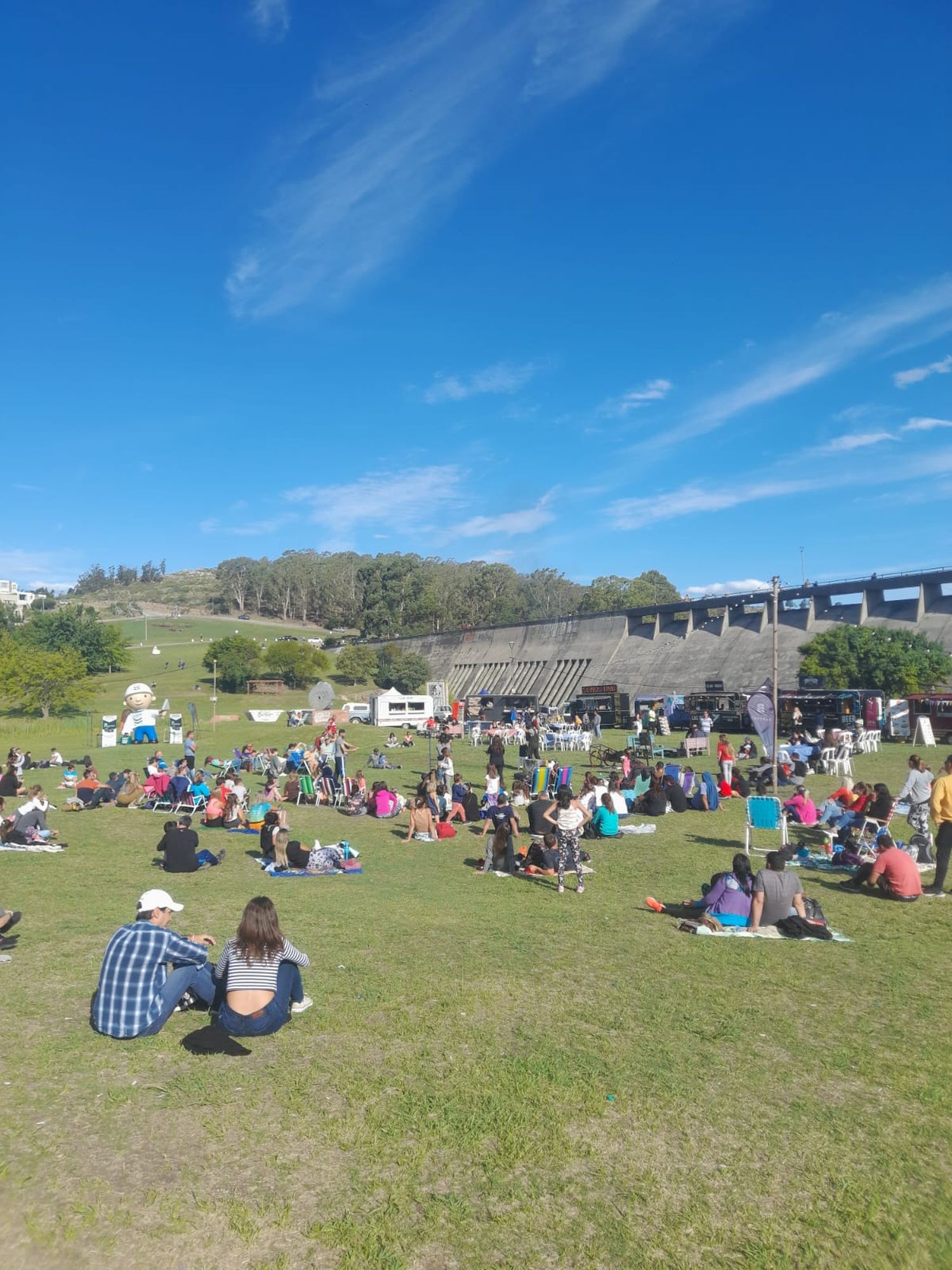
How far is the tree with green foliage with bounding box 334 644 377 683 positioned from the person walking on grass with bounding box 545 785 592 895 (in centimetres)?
7429

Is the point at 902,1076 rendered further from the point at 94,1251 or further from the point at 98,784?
the point at 98,784

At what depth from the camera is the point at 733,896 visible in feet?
31.9

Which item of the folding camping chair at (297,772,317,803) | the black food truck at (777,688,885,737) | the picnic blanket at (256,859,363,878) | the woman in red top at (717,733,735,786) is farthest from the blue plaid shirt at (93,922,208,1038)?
the black food truck at (777,688,885,737)

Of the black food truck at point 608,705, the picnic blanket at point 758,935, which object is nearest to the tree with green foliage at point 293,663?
the black food truck at point 608,705

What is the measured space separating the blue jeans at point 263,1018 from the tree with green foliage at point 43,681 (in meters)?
51.6

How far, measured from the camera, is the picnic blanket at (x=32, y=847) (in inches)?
590

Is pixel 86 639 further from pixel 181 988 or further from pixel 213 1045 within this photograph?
pixel 213 1045

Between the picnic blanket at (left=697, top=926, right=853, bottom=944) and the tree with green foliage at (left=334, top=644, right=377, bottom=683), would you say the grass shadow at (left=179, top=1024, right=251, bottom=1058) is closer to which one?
the picnic blanket at (left=697, top=926, right=853, bottom=944)

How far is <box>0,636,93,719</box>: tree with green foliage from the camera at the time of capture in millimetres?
51719

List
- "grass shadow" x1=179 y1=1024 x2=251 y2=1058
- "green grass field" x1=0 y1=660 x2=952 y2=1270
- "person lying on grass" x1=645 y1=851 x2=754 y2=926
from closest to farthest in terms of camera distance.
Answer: "green grass field" x1=0 y1=660 x2=952 y2=1270
"grass shadow" x1=179 y1=1024 x2=251 y2=1058
"person lying on grass" x1=645 y1=851 x2=754 y2=926

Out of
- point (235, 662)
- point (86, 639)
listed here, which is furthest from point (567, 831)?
point (86, 639)

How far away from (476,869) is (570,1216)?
9614 mm

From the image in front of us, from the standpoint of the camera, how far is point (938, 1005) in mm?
7453

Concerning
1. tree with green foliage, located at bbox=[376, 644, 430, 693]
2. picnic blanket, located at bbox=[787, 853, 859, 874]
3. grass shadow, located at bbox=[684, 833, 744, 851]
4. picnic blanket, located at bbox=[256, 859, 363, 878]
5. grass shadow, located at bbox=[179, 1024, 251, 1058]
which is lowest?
picnic blanket, located at bbox=[256, 859, 363, 878]
